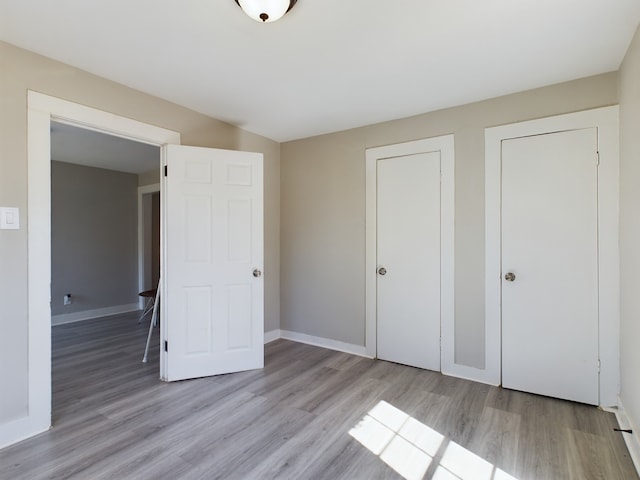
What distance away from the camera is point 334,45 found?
204cm

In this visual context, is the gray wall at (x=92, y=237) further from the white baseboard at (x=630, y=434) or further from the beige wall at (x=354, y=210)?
the white baseboard at (x=630, y=434)

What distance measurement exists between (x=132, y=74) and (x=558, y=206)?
325 centimetres

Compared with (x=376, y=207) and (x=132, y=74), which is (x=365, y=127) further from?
(x=132, y=74)

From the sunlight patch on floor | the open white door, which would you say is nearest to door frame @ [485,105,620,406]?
the sunlight patch on floor

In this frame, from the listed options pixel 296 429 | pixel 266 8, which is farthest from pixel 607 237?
pixel 266 8

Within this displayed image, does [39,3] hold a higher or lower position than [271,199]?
higher

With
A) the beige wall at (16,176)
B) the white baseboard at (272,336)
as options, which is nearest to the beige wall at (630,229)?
the white baseboard at (272,336)

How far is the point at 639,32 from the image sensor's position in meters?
1.83

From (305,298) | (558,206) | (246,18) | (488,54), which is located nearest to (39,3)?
(246,18)

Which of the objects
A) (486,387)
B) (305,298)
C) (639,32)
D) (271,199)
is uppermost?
(639,32)

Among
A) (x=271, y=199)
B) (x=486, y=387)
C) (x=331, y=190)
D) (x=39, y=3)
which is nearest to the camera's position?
(x=39, y=3)

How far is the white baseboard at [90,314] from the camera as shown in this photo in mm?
4855

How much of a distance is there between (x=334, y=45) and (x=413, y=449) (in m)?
2.44

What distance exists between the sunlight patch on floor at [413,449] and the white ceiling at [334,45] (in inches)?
94.1
